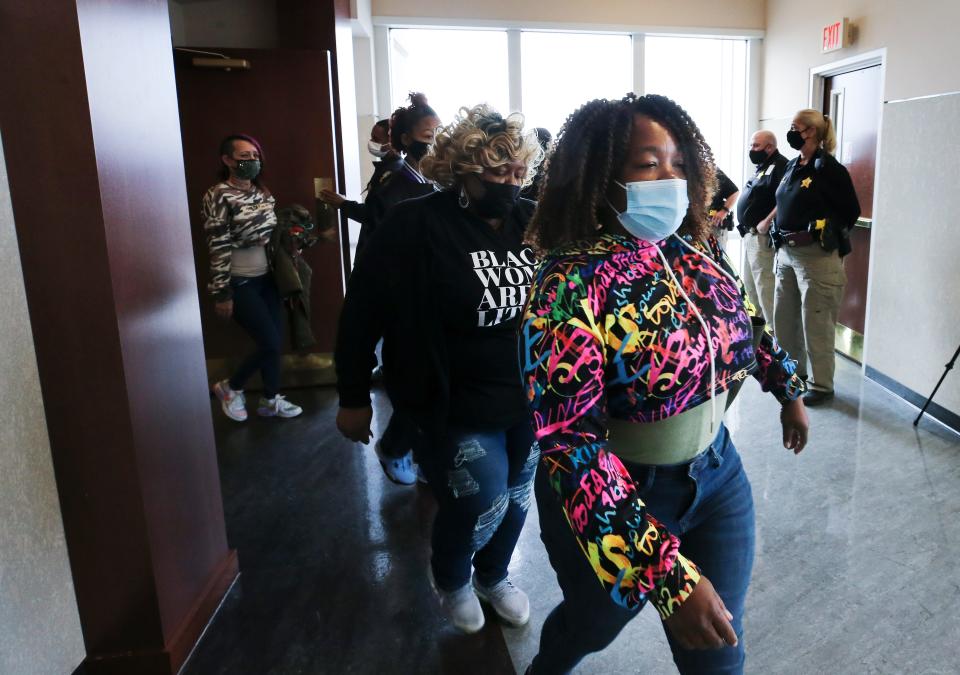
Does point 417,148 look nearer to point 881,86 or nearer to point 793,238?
point 793,238

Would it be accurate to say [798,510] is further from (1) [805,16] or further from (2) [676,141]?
(1) [805,16]

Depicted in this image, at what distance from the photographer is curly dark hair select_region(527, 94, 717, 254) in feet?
3.97

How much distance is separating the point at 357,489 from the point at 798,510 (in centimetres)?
173

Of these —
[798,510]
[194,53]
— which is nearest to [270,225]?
[194,53]

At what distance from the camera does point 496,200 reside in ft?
5.95

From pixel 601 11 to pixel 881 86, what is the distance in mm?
2445

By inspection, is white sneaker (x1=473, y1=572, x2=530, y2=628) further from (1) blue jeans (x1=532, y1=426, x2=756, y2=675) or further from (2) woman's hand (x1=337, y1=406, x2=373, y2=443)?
(1) blue jeans (x1=532, y1=426, x2=756, y2=675)

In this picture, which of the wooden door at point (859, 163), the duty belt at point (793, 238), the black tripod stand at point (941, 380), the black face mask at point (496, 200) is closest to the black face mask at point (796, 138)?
the duty belt at point (793, 238)

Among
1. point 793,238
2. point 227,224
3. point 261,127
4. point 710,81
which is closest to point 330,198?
point 227,224

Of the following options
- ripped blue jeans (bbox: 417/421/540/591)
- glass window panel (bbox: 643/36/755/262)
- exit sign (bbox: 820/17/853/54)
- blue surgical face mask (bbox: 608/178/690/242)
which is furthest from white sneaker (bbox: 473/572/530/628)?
glass window panel (bbox: 643/36/755/262)

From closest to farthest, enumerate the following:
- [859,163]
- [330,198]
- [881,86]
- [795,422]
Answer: [795,422] → [330,198] → [881,86] → [859,163]

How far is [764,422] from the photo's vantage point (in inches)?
150

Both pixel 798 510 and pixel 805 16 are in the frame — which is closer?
pixel 798 510

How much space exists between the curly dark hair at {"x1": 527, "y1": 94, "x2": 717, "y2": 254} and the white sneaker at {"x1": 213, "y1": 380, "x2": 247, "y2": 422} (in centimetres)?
308
